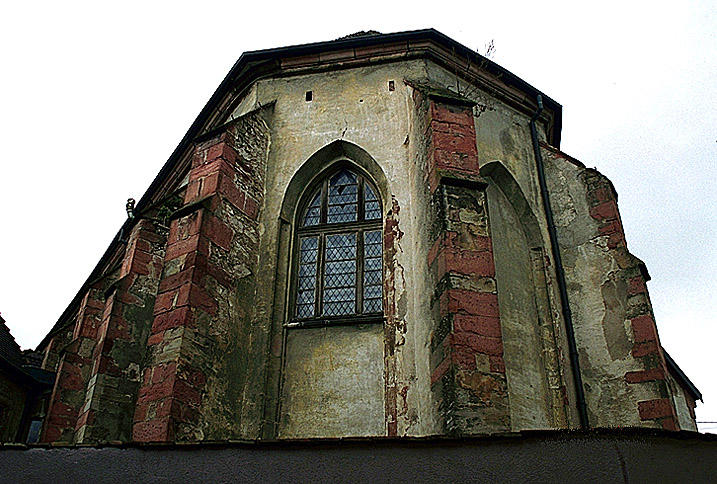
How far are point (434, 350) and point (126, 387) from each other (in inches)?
218

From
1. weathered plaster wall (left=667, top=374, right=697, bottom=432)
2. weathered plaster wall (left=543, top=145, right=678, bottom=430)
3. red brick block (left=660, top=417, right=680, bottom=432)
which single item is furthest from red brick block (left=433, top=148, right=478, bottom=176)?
weathered plaster wall (left=667, top=374, right=697, bottom=432)

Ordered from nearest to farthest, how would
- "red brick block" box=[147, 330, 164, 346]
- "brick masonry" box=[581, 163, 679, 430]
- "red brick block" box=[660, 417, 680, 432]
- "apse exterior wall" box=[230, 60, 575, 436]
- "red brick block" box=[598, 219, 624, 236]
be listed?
"red brick block" box=[147, 330, 164, 346]
"apse exterior wall" box=[230, 60, 575, 436]
"red brick block" box=[660, 417, 680, 432]
"brick masonry" box=[581, 163, 679, 430]
"red brick block" box=[598, 219, 624, 236]

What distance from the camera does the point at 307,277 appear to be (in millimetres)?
10062

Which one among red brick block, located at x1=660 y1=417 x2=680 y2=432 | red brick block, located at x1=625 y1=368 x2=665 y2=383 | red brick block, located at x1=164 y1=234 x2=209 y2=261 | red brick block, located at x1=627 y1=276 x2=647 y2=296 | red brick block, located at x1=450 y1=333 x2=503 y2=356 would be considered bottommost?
red brick block, located at x1=660 y1=417 x2=680 y2=432

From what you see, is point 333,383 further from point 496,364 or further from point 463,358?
point 496,364

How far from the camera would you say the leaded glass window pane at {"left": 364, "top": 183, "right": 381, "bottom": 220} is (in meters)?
10.4

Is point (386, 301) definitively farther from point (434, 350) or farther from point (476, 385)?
point (476, 385)

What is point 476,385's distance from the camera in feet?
22.5

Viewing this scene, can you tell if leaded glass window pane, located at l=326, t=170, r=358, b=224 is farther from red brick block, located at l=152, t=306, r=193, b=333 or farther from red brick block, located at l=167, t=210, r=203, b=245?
red brick block, located at l=152, t=306, r=193, b=333

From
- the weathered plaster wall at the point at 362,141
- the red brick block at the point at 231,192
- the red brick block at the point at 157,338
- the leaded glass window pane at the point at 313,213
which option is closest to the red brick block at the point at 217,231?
the red brick block at the point at 231,192

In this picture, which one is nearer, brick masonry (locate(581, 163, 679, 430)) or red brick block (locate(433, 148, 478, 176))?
red brick block (locate(433, 148, 478, 176))

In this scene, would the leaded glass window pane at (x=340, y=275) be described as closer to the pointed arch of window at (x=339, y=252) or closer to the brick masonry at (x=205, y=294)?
the pointed arch of window at (x=339, y=252)

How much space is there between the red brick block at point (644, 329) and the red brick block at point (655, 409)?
895 millimetres

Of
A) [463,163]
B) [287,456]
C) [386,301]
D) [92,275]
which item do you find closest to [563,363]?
[386,301]
